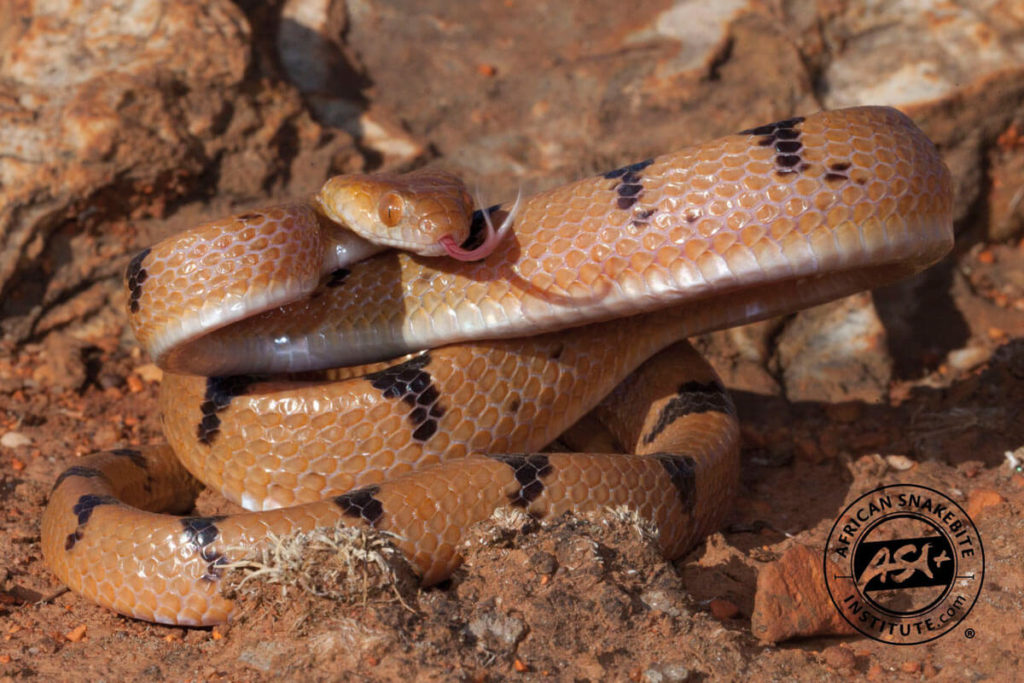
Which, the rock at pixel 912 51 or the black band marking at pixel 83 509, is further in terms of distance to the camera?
the rock at pixel 912 51

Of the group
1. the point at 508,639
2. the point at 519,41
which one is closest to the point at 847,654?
the point at 508,639

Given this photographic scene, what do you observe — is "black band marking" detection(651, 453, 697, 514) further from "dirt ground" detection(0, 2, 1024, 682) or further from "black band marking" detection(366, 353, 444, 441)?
"black band marking" detection(366, 353, 444, 441)

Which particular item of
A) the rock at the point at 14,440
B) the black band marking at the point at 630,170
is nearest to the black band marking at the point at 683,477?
the black band marking at the point at 630,170

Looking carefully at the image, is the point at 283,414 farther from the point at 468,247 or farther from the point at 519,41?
the point at 519,41

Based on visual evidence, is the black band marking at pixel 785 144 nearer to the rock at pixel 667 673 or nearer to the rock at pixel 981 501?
the rock at pixel 981 501

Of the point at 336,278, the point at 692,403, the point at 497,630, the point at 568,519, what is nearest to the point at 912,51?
the point at 692,403
